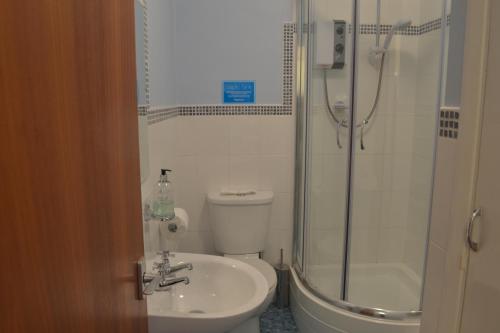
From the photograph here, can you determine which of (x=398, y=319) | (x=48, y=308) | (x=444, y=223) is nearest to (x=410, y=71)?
(x=398, y=319)

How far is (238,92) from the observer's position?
2525 mm

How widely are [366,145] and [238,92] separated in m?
0.90

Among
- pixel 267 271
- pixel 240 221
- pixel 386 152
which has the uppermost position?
pixel 386 152

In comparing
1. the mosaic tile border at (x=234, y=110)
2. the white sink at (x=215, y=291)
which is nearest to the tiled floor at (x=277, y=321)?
the white sink at (x=215, y=291)

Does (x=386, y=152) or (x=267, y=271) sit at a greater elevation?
(x=386, y=152)

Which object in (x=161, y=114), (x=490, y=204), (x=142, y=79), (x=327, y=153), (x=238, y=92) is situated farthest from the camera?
(x=238, y=92)

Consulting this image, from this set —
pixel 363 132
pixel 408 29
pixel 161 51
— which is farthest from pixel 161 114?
pixel 408 29

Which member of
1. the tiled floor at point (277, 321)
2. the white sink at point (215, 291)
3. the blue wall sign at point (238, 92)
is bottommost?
the tiled floor at point (277, 321)

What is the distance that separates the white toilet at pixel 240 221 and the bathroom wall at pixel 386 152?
33cm

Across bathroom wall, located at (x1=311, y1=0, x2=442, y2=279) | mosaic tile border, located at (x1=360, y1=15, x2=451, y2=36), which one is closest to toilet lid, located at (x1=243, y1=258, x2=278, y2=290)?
bathroom wall, located at (x1=311, y1=0, x2=442, y2=279)

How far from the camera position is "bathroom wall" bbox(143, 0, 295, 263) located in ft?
8.06

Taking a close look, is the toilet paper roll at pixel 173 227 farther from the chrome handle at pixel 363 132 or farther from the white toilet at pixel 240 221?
the chrome handle at pixel 363 132

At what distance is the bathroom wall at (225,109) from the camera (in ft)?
8.06

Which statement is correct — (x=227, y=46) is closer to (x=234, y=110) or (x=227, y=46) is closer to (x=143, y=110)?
(x=234, y=110)
